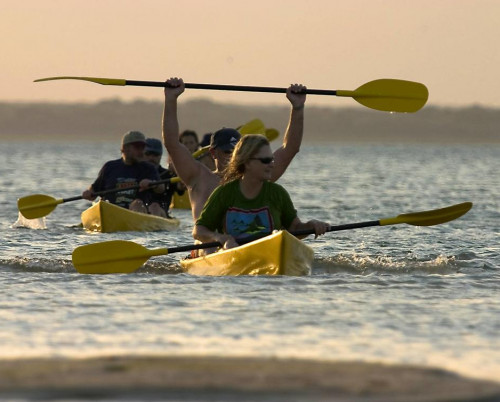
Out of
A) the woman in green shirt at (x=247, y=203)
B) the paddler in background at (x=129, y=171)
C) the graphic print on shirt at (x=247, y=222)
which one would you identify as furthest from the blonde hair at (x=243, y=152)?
the paddler in background at (x=129, y=171)

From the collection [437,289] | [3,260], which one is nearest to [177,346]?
[437,289]

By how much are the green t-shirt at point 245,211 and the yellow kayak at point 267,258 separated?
240 mm

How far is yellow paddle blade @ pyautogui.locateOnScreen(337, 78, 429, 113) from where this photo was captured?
12.2 metres

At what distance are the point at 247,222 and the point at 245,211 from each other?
0.38 ft

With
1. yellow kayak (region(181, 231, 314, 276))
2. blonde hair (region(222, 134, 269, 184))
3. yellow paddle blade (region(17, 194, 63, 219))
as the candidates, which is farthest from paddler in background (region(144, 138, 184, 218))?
blonde hair (region(222, 134, 269, 184))

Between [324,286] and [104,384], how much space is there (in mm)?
4476

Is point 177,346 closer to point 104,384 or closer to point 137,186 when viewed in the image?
point 104,384

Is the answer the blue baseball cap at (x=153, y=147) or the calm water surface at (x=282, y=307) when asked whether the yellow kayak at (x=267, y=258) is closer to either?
the calm water surface at (x=282, y=307)

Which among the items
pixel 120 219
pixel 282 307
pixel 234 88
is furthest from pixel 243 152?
pixel 120 219

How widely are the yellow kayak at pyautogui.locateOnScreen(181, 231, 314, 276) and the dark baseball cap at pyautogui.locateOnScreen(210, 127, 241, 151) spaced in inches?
37.4

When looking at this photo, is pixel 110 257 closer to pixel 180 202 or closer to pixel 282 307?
pixel 282 307

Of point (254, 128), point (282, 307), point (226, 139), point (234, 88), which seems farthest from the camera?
point (254, 128)

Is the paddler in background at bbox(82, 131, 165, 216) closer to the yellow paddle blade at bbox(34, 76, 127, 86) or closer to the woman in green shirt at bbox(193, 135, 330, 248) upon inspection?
the yellow paddle blade at bbox(34, 76, 127, 86)

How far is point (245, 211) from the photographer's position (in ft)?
32.7
